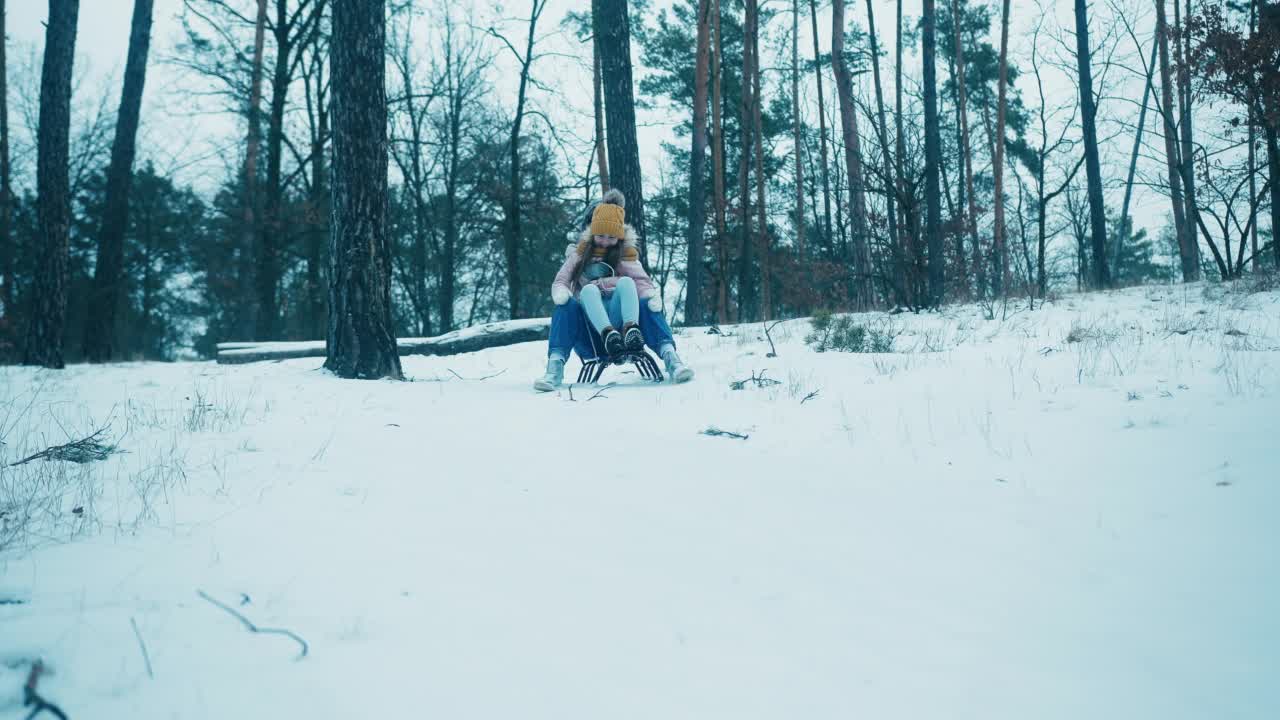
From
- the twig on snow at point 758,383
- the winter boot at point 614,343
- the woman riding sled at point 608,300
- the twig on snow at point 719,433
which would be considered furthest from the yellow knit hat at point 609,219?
the twig on snow at point 719,433

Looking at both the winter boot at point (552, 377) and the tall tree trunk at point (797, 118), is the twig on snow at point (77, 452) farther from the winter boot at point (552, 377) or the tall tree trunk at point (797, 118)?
the tall tree trunk at point (797, 118)

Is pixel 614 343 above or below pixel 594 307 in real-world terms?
below

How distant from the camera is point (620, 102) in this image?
6984 mm

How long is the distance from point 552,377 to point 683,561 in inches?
115

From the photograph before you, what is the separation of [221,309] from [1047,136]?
86.1 ft

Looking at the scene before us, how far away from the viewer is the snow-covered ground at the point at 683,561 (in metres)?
1.26

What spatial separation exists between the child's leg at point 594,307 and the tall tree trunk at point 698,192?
7.20 m

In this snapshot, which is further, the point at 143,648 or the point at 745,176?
the point at 745,176

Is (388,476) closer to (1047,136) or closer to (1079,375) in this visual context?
(1079,375)

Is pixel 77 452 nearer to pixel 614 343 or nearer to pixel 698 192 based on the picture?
pixel 614 343

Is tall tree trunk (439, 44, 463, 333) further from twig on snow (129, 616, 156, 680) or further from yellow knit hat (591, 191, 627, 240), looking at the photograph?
twig on snow (129, 616, 156, 680)

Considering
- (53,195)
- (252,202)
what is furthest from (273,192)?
(53,195)

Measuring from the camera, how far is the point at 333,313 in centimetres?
509

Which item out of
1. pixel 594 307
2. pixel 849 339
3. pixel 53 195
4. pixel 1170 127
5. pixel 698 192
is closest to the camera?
pixel 594 307
